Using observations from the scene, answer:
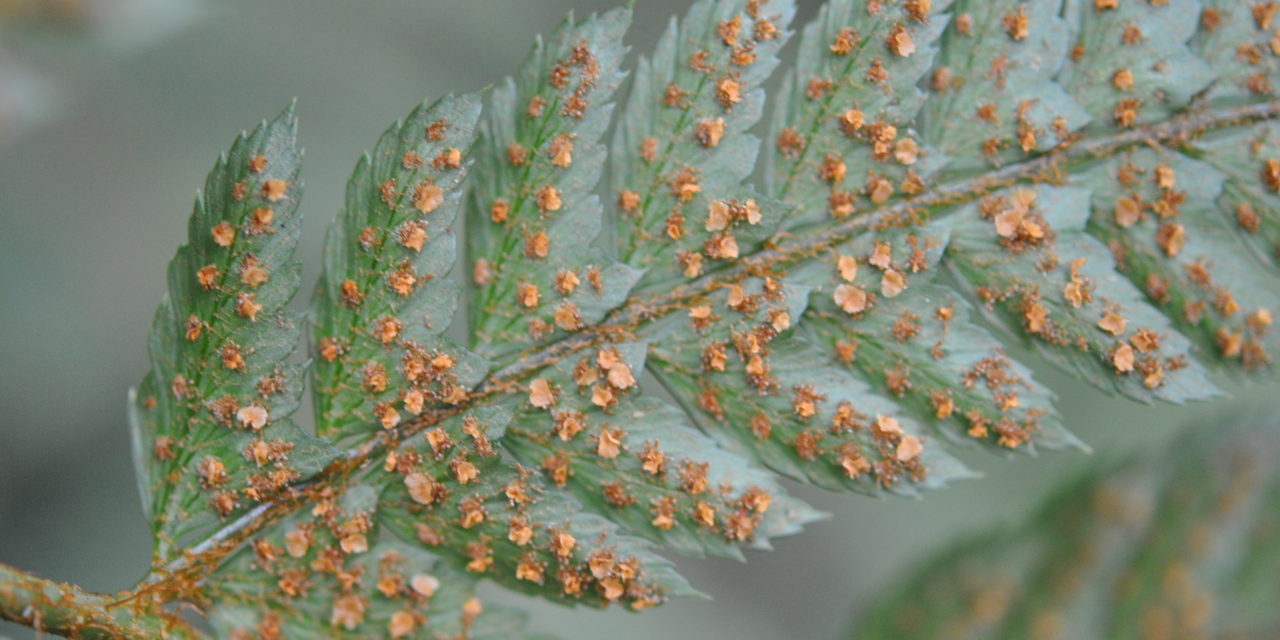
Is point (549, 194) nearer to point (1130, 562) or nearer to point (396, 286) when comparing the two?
point (396, 286)

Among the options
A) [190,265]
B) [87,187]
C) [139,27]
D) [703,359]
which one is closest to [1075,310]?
[703,359]

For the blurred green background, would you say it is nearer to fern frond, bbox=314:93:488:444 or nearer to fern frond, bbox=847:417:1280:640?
fern frond, bbox=847:417:1280:640

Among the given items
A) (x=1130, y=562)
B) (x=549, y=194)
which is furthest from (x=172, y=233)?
(x=1130, y=562)

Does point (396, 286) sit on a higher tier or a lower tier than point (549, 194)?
lower

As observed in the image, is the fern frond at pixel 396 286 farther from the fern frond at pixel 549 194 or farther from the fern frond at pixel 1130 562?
the fern frond at pixel 1130 562

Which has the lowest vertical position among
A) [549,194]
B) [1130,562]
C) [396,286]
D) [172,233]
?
[1130,562]

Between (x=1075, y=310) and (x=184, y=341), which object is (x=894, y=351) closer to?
(x=1075, y=310)

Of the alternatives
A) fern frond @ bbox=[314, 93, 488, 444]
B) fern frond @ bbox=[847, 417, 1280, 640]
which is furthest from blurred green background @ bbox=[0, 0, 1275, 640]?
fern frond @ bbox=[314, 93, 488, 444]
